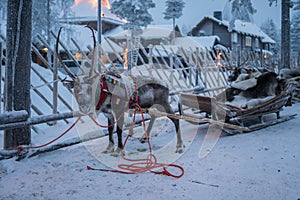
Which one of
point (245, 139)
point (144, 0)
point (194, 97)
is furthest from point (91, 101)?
point (144, 0)

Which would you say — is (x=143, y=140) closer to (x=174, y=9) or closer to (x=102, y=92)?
(x=102, y=92)

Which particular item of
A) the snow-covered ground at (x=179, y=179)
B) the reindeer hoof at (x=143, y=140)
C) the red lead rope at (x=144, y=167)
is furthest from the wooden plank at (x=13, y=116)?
the reindeer hoof at (x=143, y=140)

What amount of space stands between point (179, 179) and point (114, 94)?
163 cm

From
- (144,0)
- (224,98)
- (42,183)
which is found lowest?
(42,183)

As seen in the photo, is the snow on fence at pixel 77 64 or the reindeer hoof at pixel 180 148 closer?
the reindeer hoof at pixel 180 148

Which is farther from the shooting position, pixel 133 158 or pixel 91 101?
pixel 133 158

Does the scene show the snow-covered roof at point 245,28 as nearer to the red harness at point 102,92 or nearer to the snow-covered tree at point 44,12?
the snow-covered tree at point 44,12

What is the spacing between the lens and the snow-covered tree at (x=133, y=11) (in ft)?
78.3

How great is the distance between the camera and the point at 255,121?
24.7ft

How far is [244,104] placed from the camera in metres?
6.87

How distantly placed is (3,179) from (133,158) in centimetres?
A: 188

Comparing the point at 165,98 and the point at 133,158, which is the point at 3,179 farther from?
the point at 165,98

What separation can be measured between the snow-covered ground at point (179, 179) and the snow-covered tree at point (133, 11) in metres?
20.0

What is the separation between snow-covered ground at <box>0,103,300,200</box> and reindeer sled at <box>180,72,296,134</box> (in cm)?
83
